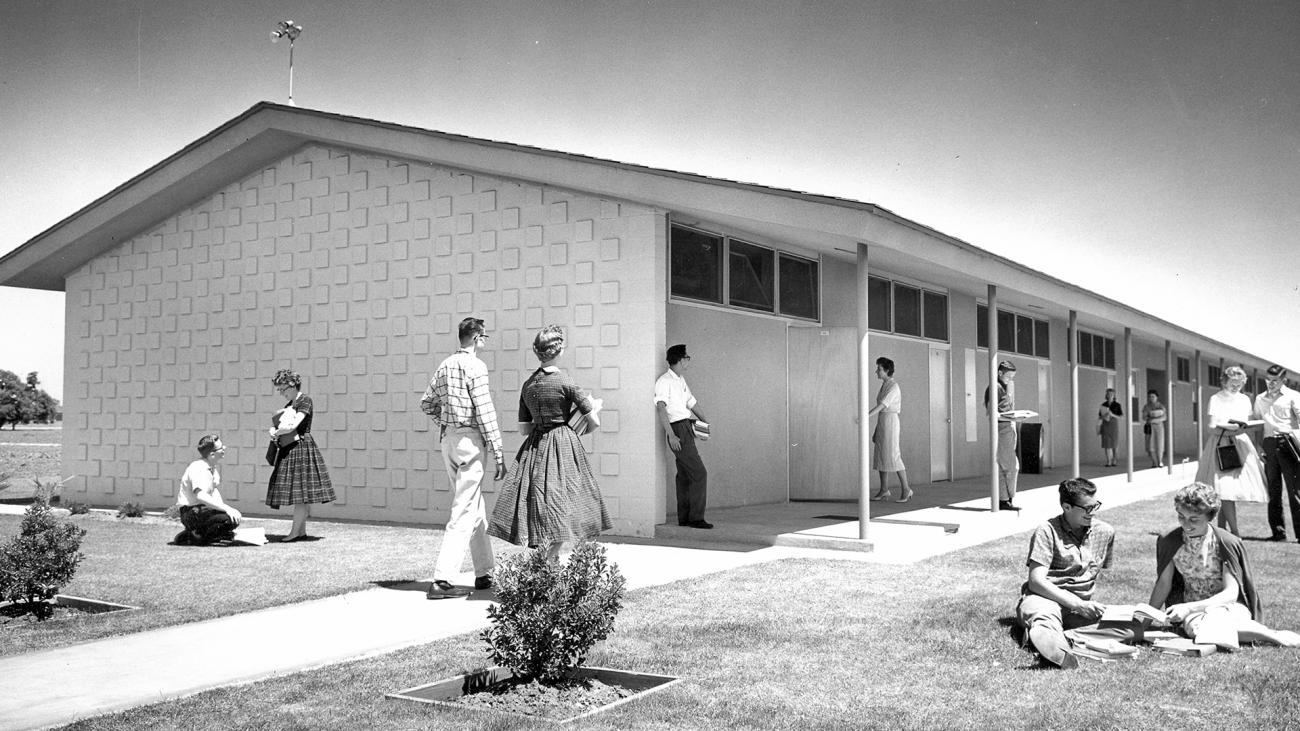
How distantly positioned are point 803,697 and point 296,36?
14405 millimetres

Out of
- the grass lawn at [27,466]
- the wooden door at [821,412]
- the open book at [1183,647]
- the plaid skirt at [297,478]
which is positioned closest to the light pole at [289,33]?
the plaid skirt at [297,478]

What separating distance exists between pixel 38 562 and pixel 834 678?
5.22m

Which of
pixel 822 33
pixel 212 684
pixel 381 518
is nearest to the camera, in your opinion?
pixel 212 684

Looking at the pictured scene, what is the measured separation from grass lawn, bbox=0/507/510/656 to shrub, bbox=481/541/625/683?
313cm

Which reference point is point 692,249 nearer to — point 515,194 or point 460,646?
point 515,194

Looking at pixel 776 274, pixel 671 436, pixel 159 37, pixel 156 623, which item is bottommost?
pixel 156 623

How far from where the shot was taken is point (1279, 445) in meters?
10.9

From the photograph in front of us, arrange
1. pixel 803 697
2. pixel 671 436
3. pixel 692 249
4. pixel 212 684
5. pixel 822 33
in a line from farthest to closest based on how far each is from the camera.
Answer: pixel 822 33
pixel 692 249
pixel 671 436
pixel 212 684
pixel 803 697

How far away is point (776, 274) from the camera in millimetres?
13773

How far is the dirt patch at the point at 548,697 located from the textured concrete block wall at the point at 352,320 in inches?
241

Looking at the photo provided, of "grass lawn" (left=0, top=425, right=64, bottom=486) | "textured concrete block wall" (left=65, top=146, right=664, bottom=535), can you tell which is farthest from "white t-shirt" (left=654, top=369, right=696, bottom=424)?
"grass lawn" (left=0, top=425, right=64, bottom=486)

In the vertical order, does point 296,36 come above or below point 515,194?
above

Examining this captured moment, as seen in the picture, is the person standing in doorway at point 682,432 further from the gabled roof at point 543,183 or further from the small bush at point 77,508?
the small bush at point 77,508

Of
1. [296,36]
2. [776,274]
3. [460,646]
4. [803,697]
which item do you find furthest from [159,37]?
[803,697]
